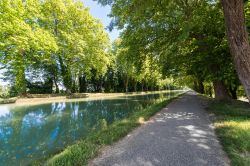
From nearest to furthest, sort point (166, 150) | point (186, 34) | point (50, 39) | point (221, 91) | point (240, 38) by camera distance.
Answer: point (240, 38), point (166, 150), point (186, 34), point (221, 91), point (50, 39)

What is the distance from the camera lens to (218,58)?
13000mm

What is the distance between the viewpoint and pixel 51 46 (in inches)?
1093

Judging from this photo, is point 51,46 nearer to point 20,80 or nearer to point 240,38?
point 20,80

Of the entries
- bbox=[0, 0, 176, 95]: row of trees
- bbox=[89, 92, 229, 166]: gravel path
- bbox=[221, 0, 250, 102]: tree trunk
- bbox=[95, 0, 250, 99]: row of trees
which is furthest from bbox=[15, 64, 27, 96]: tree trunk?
bbox=[221, 0, 250, 102]: tree trunk

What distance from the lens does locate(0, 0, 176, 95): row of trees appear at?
23.0m

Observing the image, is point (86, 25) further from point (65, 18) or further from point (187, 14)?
point (187, 14)

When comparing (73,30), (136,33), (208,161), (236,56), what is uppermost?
(73,30)

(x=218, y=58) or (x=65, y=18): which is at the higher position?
(x=65, y=18)

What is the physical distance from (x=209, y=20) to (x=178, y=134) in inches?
364

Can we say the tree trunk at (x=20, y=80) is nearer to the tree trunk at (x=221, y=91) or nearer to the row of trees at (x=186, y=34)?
the row of trees at (x=186, y=34)

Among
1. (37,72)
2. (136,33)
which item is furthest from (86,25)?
(136,33)

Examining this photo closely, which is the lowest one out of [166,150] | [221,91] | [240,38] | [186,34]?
[166,150]

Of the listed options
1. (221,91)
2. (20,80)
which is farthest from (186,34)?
(20,80)

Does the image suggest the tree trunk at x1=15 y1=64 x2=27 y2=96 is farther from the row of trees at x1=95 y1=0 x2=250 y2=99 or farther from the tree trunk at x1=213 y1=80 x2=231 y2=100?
the tree trunk at x1=213 y1=80 x2=231 y2=100
